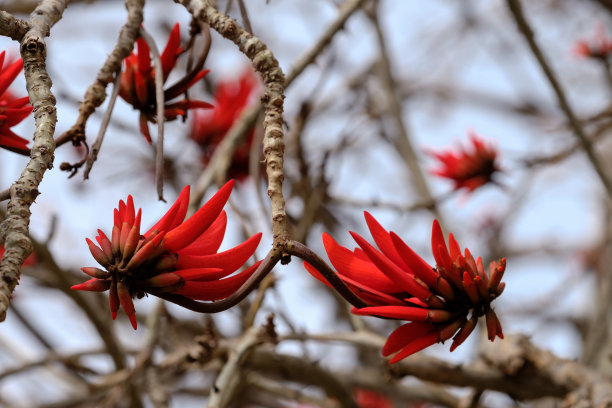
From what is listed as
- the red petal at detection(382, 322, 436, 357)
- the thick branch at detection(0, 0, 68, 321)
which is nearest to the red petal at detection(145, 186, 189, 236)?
the thick branch at detection(0, 0, 68, 321)

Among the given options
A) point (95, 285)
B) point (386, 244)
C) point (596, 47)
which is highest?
point (596, 47)

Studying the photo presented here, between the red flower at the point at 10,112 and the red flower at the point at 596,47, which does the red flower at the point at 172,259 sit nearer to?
the red flower at the point at 10,112

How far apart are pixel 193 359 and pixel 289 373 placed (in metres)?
0.40

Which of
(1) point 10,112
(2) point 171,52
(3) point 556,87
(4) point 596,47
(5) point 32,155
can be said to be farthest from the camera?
(4) point 596,47

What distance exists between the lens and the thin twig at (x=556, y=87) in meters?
1.42

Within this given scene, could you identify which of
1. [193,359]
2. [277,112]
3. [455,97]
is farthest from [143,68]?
[455,97]

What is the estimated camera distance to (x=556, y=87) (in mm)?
1475

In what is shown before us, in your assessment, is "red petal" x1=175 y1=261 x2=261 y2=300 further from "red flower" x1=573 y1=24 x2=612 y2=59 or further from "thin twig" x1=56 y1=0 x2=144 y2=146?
"red flower" x1=573 y1=24 x2=612 y2=59

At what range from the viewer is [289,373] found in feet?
→ 4.86

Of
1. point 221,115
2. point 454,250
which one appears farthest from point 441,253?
point 221,115

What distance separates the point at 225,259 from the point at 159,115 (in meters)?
0.25

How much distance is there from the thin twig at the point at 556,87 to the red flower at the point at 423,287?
35.7 inches

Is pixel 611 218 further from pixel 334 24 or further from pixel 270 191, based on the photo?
pixel 270 191

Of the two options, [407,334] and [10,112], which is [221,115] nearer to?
[10,112]
